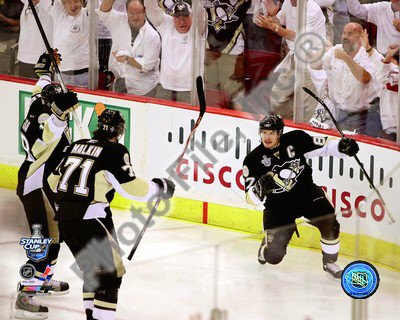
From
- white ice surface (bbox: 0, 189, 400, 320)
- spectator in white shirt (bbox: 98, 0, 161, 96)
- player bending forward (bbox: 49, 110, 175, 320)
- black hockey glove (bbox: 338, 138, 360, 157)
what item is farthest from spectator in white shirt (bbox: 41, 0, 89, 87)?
player bending forward (bbox: 49, 110, 175, 320)

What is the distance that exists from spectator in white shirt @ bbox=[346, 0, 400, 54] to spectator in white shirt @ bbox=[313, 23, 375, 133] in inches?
4.2

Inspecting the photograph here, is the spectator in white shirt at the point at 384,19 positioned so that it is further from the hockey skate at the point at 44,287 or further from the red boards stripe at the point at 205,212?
the hockey skate at the point at 44,287

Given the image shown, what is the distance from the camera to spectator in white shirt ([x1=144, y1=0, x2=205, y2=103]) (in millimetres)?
8258

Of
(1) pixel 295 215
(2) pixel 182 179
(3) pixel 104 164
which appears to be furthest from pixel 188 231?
(3) pixel 104 164

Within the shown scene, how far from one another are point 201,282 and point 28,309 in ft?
5.24

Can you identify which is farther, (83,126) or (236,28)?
(83,126)

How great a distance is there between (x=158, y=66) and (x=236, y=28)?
2.45 ft

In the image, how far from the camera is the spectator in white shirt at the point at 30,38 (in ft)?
29.5

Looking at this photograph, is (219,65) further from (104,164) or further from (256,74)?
(104,164)

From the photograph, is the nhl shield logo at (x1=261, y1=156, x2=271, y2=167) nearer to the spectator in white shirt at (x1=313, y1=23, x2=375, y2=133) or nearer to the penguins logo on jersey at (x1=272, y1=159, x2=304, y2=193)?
the penguins logo on jersey at (x1=272, y1=159, x2=304, y2=193)

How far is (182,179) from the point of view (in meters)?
8.30

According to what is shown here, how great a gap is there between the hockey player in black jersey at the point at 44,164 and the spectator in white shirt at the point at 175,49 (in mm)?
1399

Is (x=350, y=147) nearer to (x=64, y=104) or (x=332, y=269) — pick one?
(x=332, y=269)

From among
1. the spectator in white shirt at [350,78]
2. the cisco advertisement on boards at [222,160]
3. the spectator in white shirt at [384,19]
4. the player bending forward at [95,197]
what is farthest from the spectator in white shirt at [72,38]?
the player bending forward at [95,197]
